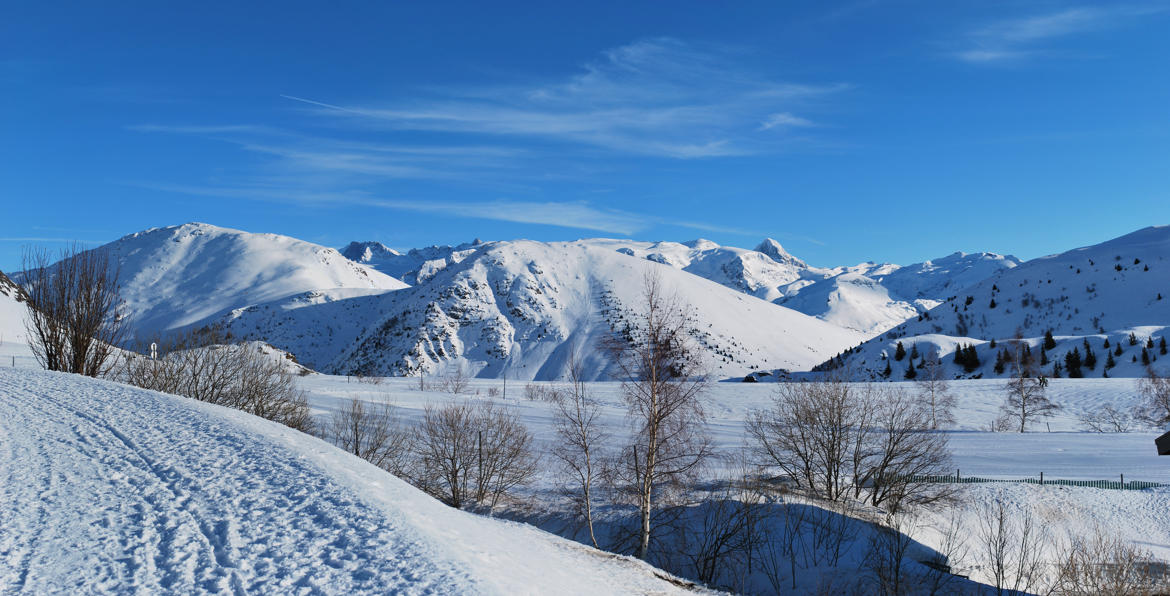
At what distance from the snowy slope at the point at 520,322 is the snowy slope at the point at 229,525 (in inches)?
3328

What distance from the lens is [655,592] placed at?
408 inches

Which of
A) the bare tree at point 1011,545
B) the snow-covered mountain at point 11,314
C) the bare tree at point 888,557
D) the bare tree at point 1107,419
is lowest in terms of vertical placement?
the bare tree at point 1011,545

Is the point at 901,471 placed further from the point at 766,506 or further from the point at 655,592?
the point at 655,592

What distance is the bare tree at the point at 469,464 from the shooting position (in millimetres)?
32062

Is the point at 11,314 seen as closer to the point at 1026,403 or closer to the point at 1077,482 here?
the point at 1077,482

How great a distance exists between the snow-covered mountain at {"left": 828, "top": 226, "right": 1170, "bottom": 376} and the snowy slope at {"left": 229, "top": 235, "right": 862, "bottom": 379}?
Result: 64.6ft

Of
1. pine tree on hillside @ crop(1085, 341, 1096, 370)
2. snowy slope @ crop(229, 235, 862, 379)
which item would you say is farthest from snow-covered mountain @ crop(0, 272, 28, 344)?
pine tree on hillside @ crop(1085, 341, 1096, 370)

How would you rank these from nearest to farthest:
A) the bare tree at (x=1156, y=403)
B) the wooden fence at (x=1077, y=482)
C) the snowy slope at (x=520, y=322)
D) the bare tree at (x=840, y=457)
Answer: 1. the bare tree at (x=840, y=457)
2. the wooden fence at (x=1077, y=482)
3. the bare tree at (x=1156, y=403)
4. the snowy slope at (x=520, y=322)

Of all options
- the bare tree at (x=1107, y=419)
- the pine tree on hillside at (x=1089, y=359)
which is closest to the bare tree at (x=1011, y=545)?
the bare tree at (x=1107, y=419)

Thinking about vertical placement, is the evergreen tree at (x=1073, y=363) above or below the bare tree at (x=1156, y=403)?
above

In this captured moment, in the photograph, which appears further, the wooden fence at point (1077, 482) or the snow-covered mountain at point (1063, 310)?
the snow-covered mountain at point (1063, 310)

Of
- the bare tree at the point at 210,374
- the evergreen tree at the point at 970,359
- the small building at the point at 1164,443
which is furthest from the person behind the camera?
the evergreen tree at the point at 970,359

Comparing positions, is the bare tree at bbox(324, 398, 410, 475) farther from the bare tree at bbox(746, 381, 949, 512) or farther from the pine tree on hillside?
the pine tree on hillside

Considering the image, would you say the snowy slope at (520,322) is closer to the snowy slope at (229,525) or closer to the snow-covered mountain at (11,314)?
the snow-covered mountain at (11,314)
